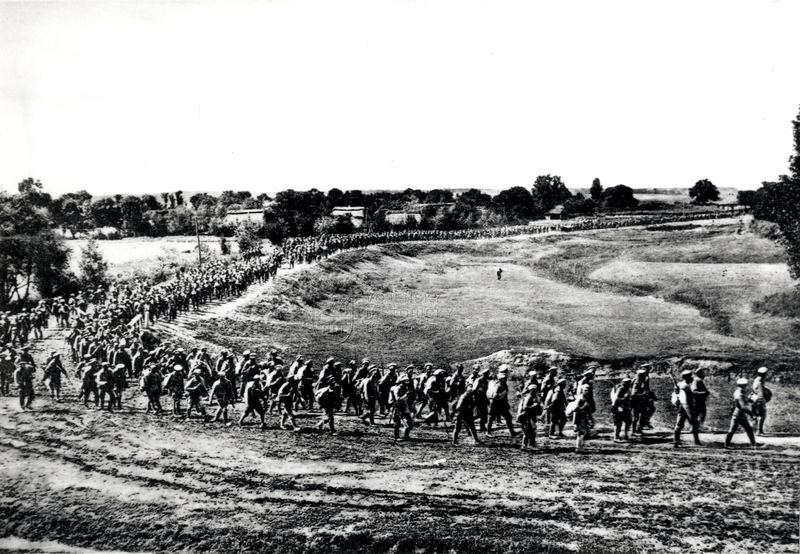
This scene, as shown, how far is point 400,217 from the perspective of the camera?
65125 mm

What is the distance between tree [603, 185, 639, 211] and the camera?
5831cm

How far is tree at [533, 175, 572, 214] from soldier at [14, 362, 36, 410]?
6314 cm

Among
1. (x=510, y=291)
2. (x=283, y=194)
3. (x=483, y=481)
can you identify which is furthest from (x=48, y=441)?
(x=283, y=194)

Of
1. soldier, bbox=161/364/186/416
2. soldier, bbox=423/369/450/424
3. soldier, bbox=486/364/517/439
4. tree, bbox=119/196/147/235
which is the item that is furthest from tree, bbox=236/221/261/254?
soldier, bbox=486/364/517/439

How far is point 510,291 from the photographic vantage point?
93.4 feet

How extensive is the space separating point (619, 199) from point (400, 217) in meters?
24.9

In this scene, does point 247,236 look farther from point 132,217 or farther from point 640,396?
point 640,396

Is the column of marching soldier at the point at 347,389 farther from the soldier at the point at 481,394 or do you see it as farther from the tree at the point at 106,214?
the tree at the point at 106,214

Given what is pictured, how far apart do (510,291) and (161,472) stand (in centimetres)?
2164

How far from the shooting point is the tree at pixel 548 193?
68.1m

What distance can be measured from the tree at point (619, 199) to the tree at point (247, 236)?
37.9m

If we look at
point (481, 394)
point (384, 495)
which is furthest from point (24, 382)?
point (481, 394)

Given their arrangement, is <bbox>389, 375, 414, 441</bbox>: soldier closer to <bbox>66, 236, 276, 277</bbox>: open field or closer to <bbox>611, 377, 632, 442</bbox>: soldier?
<bbox>611, 377, 632, 442</bbox>: soldier

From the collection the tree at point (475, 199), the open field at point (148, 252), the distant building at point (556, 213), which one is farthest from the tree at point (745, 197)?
the open field at point (148, 252)
